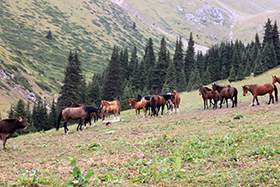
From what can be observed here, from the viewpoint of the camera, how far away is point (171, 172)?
22.8ft

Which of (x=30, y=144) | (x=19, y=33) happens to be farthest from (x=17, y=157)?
(x=19, y=33)

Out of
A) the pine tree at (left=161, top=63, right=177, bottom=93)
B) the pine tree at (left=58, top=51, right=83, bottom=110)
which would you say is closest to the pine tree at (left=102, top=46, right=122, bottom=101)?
the pine tree at (left=161, top=63, right=177, bottom=93)

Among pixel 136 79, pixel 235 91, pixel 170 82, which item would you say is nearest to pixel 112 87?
pixel 136 79

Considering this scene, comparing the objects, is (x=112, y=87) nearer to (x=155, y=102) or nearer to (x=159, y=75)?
(x=159, y=75)

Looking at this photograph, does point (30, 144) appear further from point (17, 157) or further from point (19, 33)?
point (19, 33)

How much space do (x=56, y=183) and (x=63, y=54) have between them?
633 feet

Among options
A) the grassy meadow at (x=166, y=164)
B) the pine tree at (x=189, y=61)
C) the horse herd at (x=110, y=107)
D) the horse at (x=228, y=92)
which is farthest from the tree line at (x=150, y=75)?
the grassy meadow at (x=166, y=164)

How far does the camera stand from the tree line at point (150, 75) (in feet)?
158

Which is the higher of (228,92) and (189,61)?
(189,61)

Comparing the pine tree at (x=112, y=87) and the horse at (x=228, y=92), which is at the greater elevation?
the pine tree at (x=112, y=87)

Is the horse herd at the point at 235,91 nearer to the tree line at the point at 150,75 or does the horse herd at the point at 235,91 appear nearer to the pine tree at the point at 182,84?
the tree line at the point at 150,75

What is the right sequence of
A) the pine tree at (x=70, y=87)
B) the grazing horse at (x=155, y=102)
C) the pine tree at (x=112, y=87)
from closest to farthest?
the grazing horse at (x=155, y=102), the pine tree at (x=70, y=87), the pine tree at (x=112, y=87)

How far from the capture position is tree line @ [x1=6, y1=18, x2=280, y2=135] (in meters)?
48.2

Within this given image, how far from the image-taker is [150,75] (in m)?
73.1
